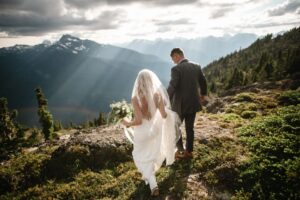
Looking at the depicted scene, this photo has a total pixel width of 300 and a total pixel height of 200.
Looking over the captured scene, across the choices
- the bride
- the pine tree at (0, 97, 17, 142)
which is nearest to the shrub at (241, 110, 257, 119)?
the bride

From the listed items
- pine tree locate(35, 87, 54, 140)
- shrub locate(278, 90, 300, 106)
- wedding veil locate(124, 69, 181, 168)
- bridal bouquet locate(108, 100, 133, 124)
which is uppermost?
wedding veil locate(124, 69, 181, 168)

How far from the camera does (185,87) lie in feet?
27.6

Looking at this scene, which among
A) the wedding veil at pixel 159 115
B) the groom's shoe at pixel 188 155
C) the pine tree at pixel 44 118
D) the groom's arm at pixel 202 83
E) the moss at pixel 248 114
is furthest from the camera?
the pine tree at pixel 44 118

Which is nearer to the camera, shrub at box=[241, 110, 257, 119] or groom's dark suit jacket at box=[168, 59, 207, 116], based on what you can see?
groom's dark suit jacket at box=[168, 59, 207, 116]

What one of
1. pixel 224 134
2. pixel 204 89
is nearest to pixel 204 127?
pixel 224 134

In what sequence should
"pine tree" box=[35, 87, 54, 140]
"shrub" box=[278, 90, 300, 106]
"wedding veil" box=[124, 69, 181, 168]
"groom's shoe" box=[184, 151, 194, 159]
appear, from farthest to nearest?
"pine tree" box=[35, 87, 54, 140]
"shrub" box=[278, 90, 300, 106]
"groom's shoe" box=[184, 151, 194, 159]
"wedding veil" box=[124, 69, 181, 168]

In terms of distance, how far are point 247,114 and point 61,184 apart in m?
12.6

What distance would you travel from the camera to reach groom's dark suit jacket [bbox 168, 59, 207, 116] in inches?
325

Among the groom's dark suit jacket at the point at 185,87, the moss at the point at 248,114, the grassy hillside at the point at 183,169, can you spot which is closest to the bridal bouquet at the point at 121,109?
the grassy hillside at the point at 183,169

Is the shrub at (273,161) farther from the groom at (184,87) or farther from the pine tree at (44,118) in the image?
the pine tree at (44,118)

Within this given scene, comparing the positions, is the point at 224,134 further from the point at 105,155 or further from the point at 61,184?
the point at 61,184

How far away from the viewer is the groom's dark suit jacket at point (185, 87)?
27.1ft

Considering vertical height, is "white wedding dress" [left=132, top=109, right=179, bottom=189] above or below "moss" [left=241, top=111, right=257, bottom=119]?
above

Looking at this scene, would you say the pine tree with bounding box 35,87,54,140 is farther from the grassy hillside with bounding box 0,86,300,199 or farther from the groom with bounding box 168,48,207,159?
the groom with bounding box 168,48,207,159
